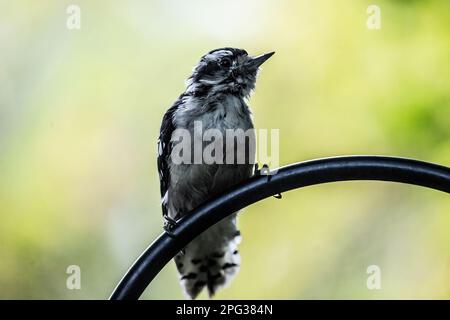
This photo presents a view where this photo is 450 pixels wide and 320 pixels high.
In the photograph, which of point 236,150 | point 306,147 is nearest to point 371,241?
point 306,147

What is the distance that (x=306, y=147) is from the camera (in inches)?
239

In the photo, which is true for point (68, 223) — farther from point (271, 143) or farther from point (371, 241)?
point (371, 241)

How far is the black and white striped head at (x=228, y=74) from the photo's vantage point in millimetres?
4586

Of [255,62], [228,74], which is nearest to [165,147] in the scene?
[228,74]

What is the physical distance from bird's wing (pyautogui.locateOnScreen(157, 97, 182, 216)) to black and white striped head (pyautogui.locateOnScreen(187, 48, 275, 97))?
6.9 inches

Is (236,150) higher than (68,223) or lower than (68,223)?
higher

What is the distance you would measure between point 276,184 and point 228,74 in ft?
5.62

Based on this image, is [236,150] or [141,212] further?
[141,212]

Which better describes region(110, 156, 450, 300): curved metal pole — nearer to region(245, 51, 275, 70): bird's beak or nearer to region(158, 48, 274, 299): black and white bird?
region(158, 48, 274, 299): black and white bird

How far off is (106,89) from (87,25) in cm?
56

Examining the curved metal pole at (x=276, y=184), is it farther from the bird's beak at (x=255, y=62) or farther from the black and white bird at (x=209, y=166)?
the bird's beak at (x=255, y=62)

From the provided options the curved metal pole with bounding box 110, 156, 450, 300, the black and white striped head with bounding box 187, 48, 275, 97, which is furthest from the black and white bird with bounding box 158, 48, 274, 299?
the curved metal pole with bounding box 110, 156, 450, 300

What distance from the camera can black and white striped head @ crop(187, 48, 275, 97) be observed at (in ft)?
15.0

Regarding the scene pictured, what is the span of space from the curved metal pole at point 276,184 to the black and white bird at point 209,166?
1.34m
